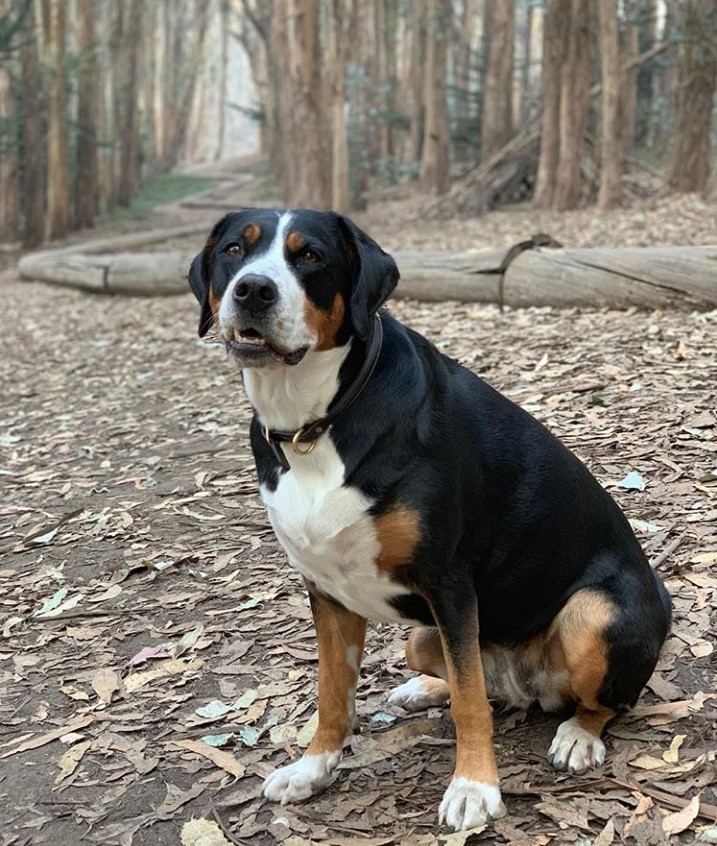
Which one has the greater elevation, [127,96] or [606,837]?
[127,96]

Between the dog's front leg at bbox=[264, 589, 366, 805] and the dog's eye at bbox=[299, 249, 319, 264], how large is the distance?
1.04 metres

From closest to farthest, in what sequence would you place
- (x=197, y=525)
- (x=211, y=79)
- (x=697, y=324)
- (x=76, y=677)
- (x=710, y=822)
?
(x=710, y=822), (x=76, y=677), (x=197, y=525), (x=697, y=324), (x=211, y=79)

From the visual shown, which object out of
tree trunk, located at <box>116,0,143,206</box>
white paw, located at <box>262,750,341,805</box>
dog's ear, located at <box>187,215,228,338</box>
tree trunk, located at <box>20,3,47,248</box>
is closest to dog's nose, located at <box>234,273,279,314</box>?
dog's ear, located at <box>187,215,228,338</box>

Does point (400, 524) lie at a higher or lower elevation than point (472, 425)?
lower

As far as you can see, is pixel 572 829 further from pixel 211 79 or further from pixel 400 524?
pixel 211 79

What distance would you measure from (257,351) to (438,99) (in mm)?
18586

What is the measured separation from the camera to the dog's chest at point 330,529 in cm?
283

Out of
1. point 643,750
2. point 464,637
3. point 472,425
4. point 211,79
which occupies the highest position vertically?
point 211,79

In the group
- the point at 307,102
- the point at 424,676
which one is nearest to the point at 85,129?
the point at 307,102

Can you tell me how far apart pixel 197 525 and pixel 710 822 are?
3339mm

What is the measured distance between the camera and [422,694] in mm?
3604

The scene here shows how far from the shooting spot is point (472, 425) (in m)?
3.09

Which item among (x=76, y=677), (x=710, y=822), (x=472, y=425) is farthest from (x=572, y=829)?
(x=76, y=677)

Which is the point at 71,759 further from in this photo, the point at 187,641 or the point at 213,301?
the point at 213,301
